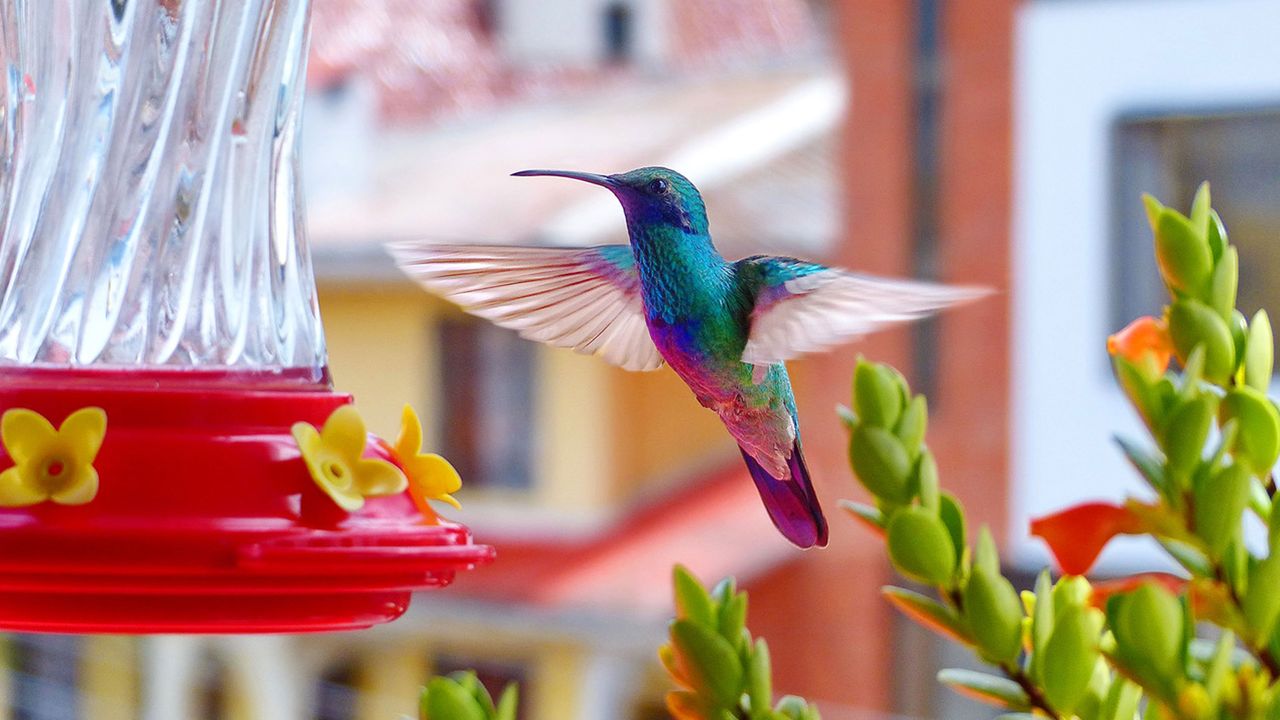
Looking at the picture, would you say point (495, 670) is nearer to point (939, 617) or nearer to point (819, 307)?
point (819, 307)

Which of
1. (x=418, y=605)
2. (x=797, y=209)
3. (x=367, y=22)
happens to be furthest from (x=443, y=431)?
(x=367, y=22)

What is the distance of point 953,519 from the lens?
0.88 meters

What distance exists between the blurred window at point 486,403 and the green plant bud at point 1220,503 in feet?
26.9

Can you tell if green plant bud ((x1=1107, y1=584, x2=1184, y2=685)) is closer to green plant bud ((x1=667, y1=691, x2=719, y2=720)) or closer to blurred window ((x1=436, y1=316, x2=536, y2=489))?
green plant bud ((x1=667, y1=691, x2=719, y2=720))

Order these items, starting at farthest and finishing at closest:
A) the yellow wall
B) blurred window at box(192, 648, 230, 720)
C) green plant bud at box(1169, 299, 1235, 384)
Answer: blurred window at box(192, 648, 230, 720)
the yellow wall
green plant bud at box(1169, 299, 1235, 384)

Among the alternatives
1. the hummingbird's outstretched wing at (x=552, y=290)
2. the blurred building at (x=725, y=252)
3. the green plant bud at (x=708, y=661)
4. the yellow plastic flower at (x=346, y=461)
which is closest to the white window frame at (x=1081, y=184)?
the blurred building at (x=725, y=252)

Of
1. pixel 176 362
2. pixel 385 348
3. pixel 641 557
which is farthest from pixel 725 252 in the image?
pixel 176 362

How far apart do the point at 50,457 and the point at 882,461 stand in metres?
0.57

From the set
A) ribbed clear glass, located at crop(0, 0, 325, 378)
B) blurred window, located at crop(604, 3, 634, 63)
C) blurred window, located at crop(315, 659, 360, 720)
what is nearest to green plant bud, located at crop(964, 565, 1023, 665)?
ribbed clear glass, located at crop(0, 0, 325, 378)

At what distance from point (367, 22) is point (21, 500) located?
10.3 metres

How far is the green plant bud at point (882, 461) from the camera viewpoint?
86 centimetres

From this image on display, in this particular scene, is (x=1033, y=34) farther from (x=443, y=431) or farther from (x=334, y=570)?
(x=334, y=570)

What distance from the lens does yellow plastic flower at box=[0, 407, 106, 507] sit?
1.12m

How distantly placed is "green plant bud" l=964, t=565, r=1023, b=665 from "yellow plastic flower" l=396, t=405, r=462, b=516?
0.51 meters
